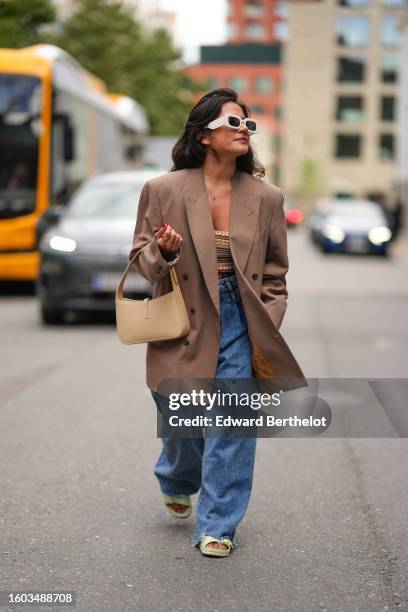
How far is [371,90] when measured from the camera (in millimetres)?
87812

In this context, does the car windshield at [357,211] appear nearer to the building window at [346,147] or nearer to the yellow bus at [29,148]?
the yellow bus at [29,148]

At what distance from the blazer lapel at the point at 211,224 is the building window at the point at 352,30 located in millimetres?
82155

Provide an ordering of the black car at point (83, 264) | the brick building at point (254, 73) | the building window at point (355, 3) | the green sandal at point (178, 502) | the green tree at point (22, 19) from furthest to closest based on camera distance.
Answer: the brick building at point (254, 73) < the building window at point (355, 3) < the green tree at point (22, 19) < the black car at point (83, 264) < the green sandal at point (178, 502)

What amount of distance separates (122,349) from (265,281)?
6143mm

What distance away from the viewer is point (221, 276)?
4117 millimetres

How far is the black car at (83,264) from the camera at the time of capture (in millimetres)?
11734

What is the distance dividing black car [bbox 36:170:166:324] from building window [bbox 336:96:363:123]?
260ft

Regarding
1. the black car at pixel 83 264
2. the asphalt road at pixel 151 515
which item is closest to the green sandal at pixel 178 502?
the asphalt road at pixel 151 515

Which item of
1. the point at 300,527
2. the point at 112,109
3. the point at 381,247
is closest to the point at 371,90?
the point at 381,247

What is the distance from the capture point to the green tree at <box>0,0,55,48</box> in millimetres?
23172

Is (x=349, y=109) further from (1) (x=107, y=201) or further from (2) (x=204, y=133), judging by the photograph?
(2) (x=204, y=133)

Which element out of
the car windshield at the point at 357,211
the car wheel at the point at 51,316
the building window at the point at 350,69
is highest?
the car wheel at the point at 51,316

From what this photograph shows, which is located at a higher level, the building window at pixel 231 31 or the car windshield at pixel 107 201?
the building window at pixel 231 31

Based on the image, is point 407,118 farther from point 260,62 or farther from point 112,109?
point 260,62
